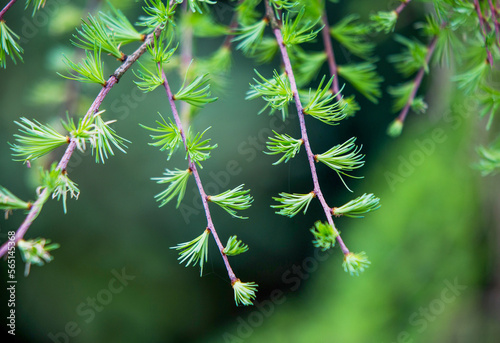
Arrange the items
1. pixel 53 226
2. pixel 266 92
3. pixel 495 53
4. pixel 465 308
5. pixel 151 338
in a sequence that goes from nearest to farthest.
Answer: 1. pixel 266 92
2. pixel 495 53
3. pixel 465 308
4. pixel 53 226
5. pixel 151 338

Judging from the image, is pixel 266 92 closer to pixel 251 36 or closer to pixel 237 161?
pixel 251 36

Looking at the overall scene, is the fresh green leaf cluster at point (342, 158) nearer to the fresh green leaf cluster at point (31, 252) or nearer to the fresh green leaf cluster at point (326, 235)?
the fresh green leaf cluster at point (326, 235)

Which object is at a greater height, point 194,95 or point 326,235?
point 194,95

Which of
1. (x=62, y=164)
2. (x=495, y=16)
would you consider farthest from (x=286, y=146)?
(x=495, y=16)

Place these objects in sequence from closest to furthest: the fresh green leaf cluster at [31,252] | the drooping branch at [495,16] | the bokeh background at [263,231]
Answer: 1. the fresh green leaf cluster at [31,252]
2. the drooping branch at [495,16]
3. the bokeh background at [263,231]

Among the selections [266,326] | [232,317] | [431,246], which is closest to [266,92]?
[431,246]

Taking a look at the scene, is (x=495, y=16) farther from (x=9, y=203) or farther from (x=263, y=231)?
(x=263, y=231)

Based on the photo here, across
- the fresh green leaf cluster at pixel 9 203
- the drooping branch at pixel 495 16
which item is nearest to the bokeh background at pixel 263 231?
the drooping branch at pixel 495 16

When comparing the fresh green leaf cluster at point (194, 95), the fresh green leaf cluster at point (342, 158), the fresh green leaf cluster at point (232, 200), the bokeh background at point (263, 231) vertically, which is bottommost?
the bokeh background at point (263, 231)
